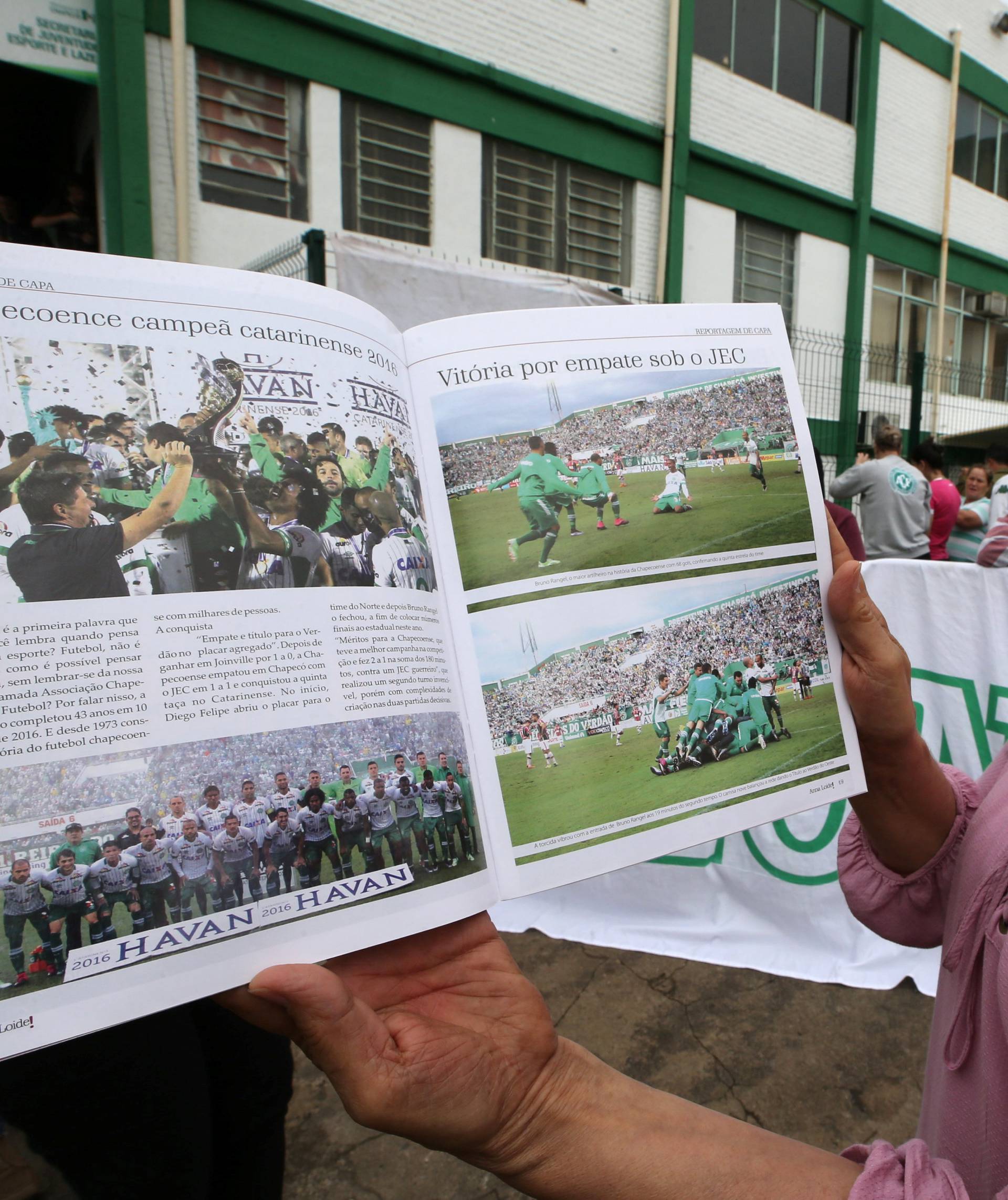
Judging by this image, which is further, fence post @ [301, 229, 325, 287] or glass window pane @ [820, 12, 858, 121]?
glass window pane @ [820, 12, 858, 121]

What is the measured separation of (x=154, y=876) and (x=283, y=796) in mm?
126

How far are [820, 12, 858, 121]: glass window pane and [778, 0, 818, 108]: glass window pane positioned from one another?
7.3 inches

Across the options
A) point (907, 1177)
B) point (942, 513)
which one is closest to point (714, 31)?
point (942, 513)

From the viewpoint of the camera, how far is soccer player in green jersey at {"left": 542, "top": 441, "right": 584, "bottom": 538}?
0.93 meters

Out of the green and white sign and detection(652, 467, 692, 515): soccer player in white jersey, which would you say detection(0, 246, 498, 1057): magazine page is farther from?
the green and white sign

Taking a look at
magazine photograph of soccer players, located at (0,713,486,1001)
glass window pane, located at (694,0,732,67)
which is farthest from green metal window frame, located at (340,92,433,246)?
magazine photograph of soccer players, located at (0,713,486,1001)

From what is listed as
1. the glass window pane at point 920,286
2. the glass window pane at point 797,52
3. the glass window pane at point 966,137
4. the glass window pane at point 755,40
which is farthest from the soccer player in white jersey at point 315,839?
the glass window pane at point 966,137

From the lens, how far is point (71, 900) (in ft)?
2.10

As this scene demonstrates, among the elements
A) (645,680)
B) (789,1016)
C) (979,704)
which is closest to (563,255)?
(979,704)

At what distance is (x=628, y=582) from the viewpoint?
932 mm

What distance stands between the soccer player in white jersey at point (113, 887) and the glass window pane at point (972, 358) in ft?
45.8

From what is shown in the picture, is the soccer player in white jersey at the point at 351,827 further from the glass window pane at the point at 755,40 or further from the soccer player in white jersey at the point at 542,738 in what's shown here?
the glass window pane at the point at 755,40

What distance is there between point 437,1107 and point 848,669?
723mm

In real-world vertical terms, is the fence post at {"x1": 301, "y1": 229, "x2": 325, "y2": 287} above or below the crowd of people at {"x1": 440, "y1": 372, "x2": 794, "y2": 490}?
above
